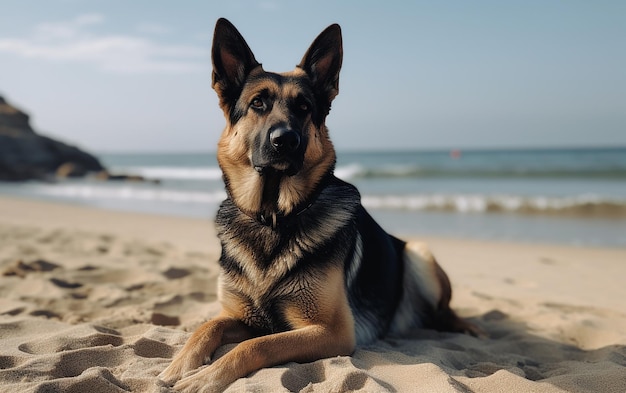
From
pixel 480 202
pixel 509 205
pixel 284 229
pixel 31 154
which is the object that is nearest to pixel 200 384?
pixel 284 229

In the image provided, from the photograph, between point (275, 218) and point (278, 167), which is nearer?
point (278, 167)

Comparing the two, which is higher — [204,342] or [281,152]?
[281,152]

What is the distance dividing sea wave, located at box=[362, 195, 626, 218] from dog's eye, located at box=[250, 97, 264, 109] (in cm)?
1104

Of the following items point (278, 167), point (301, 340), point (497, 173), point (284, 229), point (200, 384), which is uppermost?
point (278, 167)

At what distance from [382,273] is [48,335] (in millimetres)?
2403

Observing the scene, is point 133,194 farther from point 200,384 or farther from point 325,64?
point 200,384

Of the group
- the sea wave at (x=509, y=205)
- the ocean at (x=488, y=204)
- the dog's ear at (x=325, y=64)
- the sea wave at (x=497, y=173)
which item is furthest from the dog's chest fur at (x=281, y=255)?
the sea wave at (x=497, y=173)

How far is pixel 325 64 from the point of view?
12.5 ft

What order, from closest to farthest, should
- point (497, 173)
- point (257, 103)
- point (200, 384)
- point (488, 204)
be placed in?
point (200, 384), point (257, 103), point (488, 204), point (497, 173)

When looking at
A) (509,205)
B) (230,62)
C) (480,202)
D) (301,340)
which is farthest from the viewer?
(480,202)

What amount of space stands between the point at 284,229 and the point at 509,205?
38.2ft

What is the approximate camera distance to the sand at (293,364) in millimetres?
2848

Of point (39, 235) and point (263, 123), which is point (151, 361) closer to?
point (263, 123)

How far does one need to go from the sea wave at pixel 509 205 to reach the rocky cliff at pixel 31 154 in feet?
64.7
